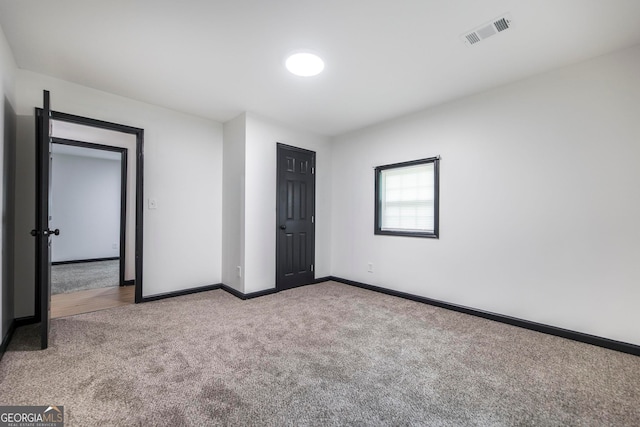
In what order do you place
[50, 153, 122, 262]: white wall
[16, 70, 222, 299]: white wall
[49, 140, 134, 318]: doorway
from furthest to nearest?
[50, 153, 122, 262]: white wall → [49, 140, 134, 318]: doorway → [16, 70, 222, 299]: white wall

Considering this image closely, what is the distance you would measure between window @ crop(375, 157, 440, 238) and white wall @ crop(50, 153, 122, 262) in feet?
19.7

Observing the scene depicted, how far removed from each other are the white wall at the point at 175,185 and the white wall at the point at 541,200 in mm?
2754

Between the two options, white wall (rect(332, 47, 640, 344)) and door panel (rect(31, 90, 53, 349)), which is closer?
door panel (rect(31, 90, 53, 349))

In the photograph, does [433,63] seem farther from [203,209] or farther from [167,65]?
[203,209]

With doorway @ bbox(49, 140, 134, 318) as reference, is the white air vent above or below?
above

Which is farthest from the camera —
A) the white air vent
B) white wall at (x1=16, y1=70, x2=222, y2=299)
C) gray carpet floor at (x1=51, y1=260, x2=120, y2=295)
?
gray carpet floor at (x1=51, y1=260, x2=120, y2=295)

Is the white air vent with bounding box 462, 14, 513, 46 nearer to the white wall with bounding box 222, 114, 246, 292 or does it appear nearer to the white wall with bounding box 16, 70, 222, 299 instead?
the white wall with bounding box 222, 114, 246, 292

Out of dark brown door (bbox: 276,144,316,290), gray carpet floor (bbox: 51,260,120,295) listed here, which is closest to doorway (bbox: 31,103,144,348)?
gray carpet floor (bbox: 51,260,120,295)

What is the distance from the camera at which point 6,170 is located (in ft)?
7.77

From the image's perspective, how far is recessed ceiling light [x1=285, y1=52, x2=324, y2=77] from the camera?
242cm

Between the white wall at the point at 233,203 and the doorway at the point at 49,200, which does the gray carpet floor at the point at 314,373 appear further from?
the white wall at the point at 233,203

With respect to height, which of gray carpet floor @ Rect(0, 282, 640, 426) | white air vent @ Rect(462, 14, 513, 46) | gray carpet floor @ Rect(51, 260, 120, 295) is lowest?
gray carpet floor @ Rect(51, 260, 120, 295)

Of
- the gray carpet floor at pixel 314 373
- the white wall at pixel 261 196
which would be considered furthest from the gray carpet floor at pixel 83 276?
the white wall at pixel 261 196

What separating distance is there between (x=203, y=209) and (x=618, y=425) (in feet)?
14.1
